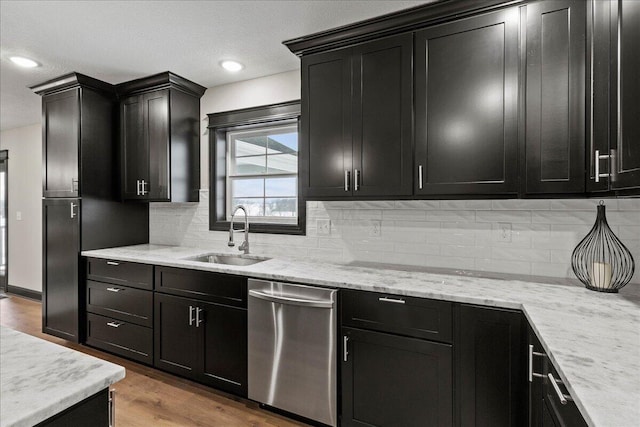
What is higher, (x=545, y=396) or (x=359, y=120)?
(x=359, y=120)

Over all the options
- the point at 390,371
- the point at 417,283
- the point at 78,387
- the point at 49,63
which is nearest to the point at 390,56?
the point at 417,283

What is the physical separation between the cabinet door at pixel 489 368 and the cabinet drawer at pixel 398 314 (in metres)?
0.08

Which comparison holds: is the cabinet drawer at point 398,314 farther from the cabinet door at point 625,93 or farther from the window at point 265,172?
the window at point 265,172

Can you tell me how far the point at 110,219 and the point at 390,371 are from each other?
3036 mm

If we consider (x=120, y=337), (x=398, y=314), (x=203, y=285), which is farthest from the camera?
(x=120, y=337)

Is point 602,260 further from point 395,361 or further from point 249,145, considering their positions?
point 249,145

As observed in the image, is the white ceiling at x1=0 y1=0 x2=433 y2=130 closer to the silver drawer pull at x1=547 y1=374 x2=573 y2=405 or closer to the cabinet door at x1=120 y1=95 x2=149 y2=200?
the cabinet door at x1=120 y1=95 x2=149 y2=200

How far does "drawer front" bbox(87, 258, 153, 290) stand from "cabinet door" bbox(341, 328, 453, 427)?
1.77 meters

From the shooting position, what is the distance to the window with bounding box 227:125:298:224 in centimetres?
315

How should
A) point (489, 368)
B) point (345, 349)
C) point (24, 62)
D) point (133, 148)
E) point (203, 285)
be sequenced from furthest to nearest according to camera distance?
point (133, 148)
point (24, 62)
point (203, 285)
point (345, 349)
point (489, 368)

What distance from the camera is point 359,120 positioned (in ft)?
7.38

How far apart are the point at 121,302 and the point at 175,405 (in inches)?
42.1

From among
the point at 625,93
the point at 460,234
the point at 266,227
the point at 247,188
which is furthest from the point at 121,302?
the point at 625,93

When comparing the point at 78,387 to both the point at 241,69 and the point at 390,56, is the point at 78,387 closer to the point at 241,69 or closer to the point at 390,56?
the point at 390,56
